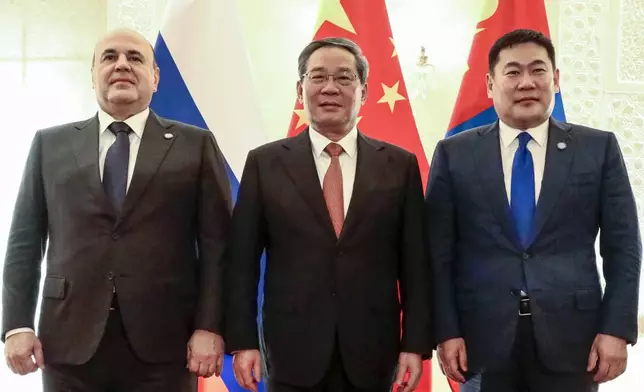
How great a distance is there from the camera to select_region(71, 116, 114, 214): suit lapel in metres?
1.71

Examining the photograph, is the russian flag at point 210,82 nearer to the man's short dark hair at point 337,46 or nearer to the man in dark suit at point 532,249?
the man's short dark hair at point 337,46

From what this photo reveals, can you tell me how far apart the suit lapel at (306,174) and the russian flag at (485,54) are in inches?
43.9

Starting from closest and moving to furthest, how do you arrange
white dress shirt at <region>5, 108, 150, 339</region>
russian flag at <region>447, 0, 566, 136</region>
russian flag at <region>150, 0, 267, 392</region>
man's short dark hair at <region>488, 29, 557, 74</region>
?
1. white dress shirt at <region>5, 108, 150, 339</region>
2. man's short dark hair at <region>488, 29, 557, 74</region>
3. russian flag at <region>150, 0, 267, 392</region>
4. russian flag at <region>447, 0, 566, 136</region>

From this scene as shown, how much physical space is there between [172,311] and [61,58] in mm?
1853

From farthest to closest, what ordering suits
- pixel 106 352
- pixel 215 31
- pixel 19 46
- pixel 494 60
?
pixel 19 46 → pixel 215 31 → pixel 494 60 → pixel 106 352

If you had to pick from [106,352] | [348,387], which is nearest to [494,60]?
[348,387]

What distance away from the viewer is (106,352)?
5.45 ft

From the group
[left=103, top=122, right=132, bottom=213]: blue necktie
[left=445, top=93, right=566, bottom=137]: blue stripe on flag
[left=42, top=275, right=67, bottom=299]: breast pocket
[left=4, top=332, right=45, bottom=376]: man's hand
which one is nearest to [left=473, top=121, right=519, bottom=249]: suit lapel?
[left=445, top=93, right=566, bottom=137]: blue stripe on flag

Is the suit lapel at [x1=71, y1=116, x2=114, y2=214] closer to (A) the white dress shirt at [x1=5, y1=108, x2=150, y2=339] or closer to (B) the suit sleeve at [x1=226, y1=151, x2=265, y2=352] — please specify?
(A) the white dress shirt at [x1=5, y1=108, x2=150, y2=339]

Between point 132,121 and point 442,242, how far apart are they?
0.94 meters

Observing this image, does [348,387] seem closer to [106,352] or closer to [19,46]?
[106,352]

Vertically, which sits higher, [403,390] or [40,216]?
[40,216]

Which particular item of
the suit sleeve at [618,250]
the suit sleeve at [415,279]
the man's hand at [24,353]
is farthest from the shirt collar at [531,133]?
the man's hand at [24,353]

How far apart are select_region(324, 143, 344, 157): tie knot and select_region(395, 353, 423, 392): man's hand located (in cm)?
59
